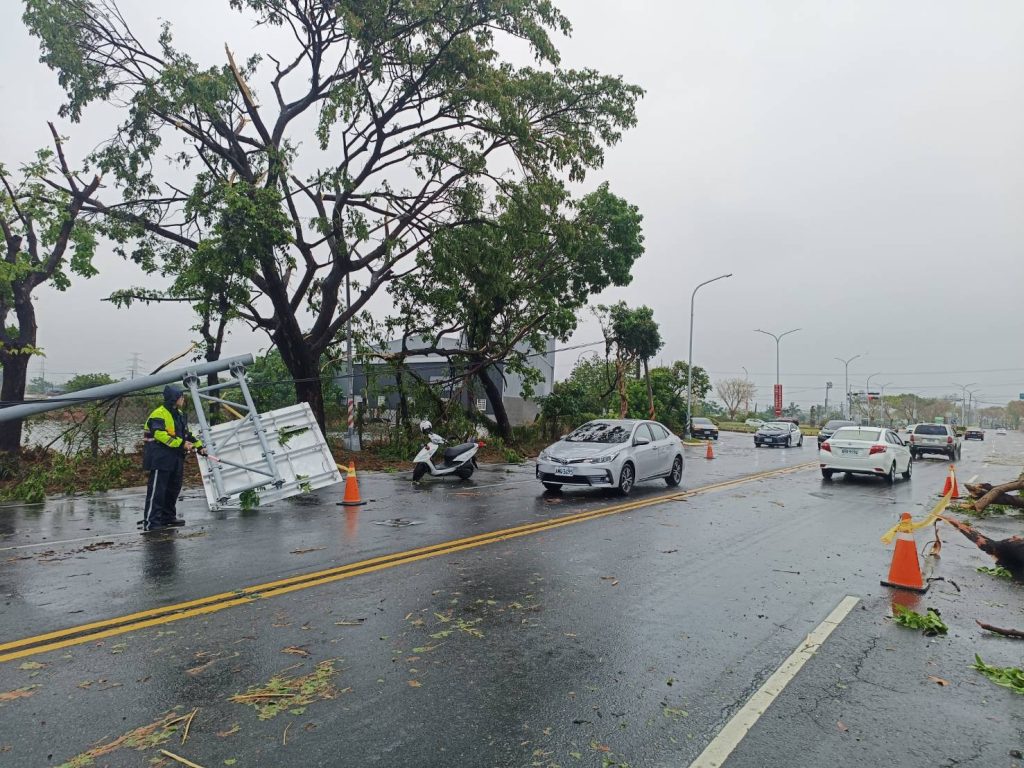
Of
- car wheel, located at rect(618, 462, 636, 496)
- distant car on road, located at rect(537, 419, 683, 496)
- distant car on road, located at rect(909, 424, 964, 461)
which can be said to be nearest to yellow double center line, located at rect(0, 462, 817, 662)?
distant car on road, located at rect(537, 419, 683, 496)

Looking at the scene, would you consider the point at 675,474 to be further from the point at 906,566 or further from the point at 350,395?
the point at 350,395

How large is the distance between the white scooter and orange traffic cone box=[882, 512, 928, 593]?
10406mm

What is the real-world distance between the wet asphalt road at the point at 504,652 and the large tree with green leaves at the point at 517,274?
38.8ft

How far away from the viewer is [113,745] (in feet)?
11.2

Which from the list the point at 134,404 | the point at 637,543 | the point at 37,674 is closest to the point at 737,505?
the point at 637,543

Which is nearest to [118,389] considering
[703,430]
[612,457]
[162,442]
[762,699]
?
Answer: [162,442]

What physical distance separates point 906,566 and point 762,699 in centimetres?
354

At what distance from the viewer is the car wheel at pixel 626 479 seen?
13227 millimetres

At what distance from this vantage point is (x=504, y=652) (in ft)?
15.6

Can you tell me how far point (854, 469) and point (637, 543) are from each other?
10.8m

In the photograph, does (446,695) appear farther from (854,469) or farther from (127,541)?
(854,469)

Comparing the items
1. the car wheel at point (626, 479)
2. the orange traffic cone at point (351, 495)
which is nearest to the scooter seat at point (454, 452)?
the orange traffic cone at point (351, 495)

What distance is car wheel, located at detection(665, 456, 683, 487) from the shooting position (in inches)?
605

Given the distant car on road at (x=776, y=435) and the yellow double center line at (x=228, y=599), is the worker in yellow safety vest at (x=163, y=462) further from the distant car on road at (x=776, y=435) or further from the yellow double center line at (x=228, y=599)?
the distant car on road at (x=776, y=435)
